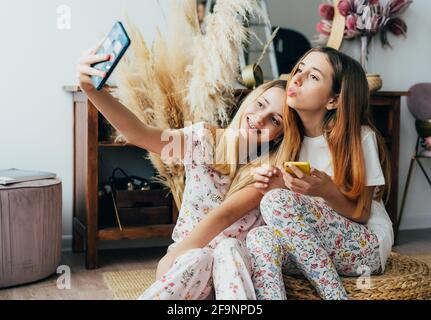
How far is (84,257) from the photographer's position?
276cm

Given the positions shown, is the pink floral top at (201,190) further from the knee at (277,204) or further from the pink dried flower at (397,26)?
the pink dried flower at (397,26)

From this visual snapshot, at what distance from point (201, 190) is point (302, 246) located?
1.39ft

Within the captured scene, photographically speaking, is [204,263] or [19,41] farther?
[19,41]

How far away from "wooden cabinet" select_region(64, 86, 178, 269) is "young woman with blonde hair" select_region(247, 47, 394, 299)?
99cm

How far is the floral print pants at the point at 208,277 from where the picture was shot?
1499 mm

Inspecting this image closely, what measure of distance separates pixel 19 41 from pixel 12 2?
0.17 meters

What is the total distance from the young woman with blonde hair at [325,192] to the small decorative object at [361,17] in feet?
4.41

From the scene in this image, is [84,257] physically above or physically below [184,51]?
below

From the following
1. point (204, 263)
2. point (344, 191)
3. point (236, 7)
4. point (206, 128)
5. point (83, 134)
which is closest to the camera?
point (204, 263)

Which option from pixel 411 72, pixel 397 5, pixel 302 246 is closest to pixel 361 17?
pixel 397 5

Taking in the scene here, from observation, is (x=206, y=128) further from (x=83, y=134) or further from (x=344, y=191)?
(x=83, y=134)

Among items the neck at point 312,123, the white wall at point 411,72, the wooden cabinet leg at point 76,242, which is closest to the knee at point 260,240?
the neck at point 312,123

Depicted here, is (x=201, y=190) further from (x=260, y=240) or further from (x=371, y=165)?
(x=371, y=165)

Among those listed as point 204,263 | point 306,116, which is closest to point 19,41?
point 306,116
